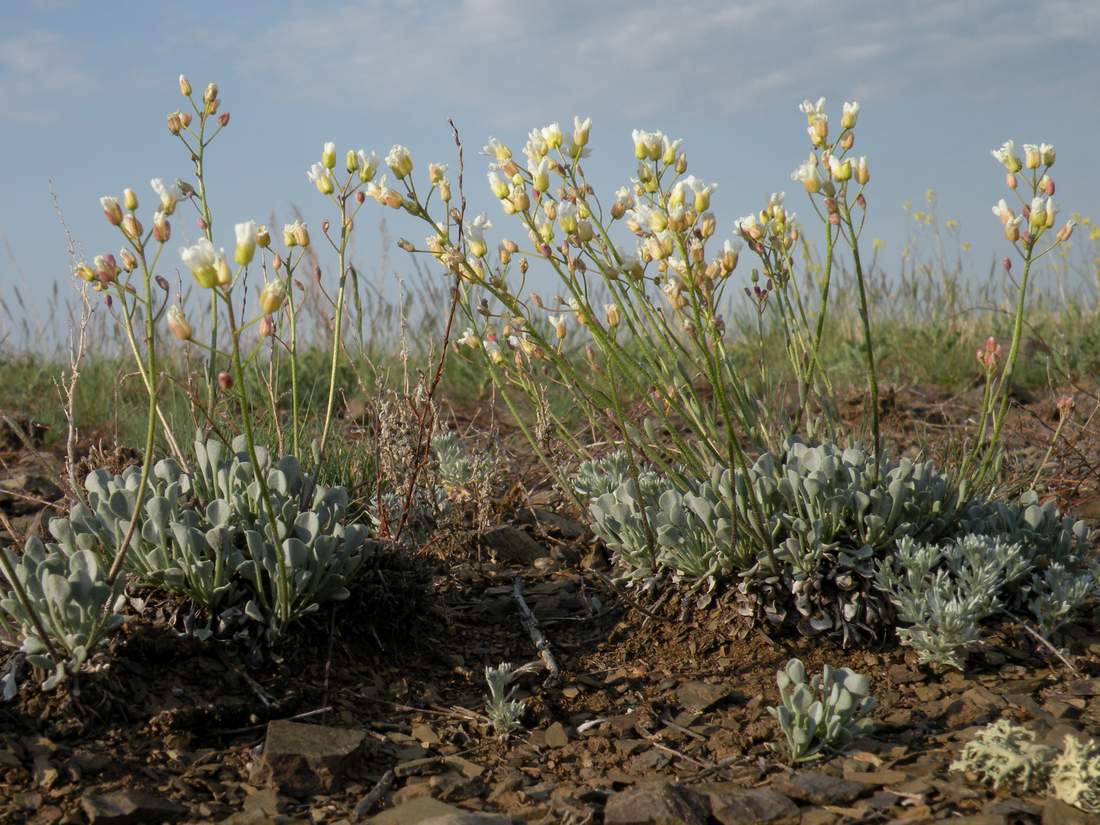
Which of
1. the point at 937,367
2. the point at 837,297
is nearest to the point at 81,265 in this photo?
the point at 937,367

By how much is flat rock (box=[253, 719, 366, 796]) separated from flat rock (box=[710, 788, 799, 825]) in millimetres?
824

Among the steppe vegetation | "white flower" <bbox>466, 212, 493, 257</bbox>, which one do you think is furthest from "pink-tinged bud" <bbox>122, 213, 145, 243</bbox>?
"white flower" <bbox>466, 212, 493, 257</bbox>

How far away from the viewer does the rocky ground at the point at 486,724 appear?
2.16m

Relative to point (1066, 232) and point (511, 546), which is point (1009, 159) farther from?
point (511, 546)

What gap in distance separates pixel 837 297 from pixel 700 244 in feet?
22.8

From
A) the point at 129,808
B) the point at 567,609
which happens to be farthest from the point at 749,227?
the point at 129,808

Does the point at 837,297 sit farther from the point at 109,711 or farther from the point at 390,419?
the point at 109,711

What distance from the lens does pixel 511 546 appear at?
3777mm

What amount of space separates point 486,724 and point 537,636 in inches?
18.1

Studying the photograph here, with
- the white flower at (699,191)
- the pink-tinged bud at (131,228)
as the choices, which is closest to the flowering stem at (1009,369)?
the white flower at (699,191)

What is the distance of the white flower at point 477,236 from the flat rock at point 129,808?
5.08 ft

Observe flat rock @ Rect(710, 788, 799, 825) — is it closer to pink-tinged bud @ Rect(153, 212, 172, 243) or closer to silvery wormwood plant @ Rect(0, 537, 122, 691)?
silvery wormwood plant @ Rect(0, 537, 122, 691)

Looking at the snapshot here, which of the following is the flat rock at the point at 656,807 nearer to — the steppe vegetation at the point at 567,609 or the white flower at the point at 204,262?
the steppe vegetation at the point at 567,609

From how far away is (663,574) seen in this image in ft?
10.3
